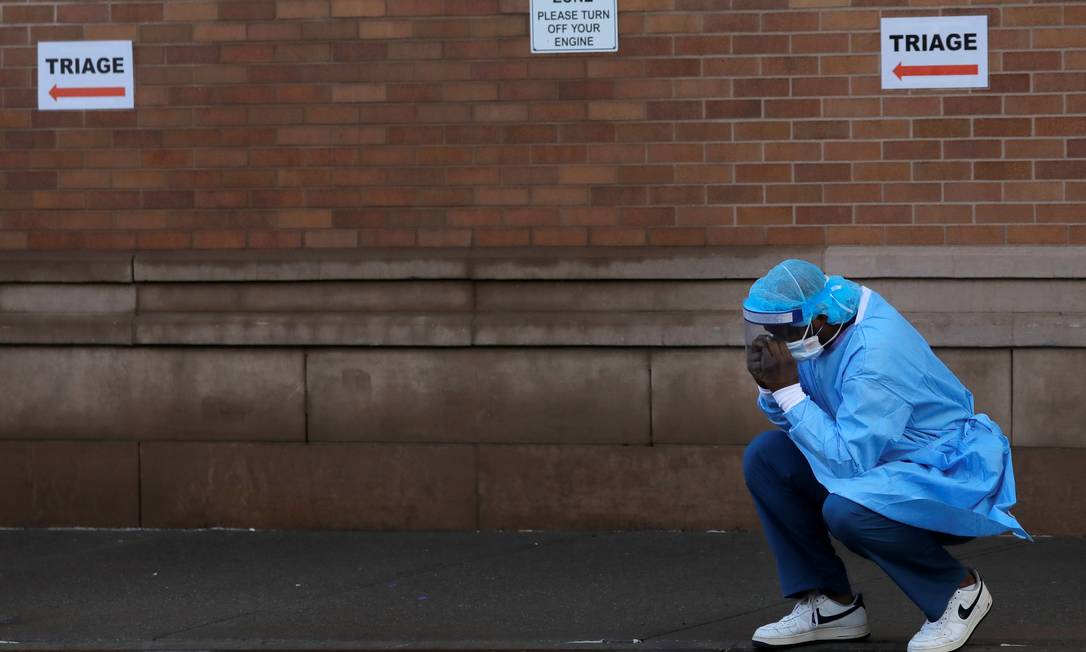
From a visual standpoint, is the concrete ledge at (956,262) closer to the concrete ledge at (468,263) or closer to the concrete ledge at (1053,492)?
the concrete ledge at (468,263)

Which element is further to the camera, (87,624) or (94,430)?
(94,430)

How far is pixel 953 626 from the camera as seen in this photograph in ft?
15.4

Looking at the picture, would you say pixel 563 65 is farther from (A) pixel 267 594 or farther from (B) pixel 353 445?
(A) pixel 267 594

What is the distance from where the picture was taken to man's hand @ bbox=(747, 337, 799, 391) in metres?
4.60

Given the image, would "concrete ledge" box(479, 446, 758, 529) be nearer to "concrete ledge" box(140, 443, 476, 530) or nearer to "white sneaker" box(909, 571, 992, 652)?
"concrete ledge" box(140, 443, 476, 530)

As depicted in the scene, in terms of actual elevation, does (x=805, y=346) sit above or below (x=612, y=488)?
above

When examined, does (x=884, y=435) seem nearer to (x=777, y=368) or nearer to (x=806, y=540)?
(x=777, y=368)

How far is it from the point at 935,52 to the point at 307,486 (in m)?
3.60

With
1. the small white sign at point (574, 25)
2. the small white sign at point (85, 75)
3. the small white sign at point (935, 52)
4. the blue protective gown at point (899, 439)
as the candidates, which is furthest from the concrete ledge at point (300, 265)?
the blue protective gown at point (899, 439)

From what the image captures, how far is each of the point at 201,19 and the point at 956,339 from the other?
154 inches

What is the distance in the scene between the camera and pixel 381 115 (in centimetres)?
732

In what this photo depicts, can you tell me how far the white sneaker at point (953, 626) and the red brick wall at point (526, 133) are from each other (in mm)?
2633

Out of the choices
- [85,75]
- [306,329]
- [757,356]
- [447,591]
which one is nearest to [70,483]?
[306,329]

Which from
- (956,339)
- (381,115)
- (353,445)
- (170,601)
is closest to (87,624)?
(170,601)
